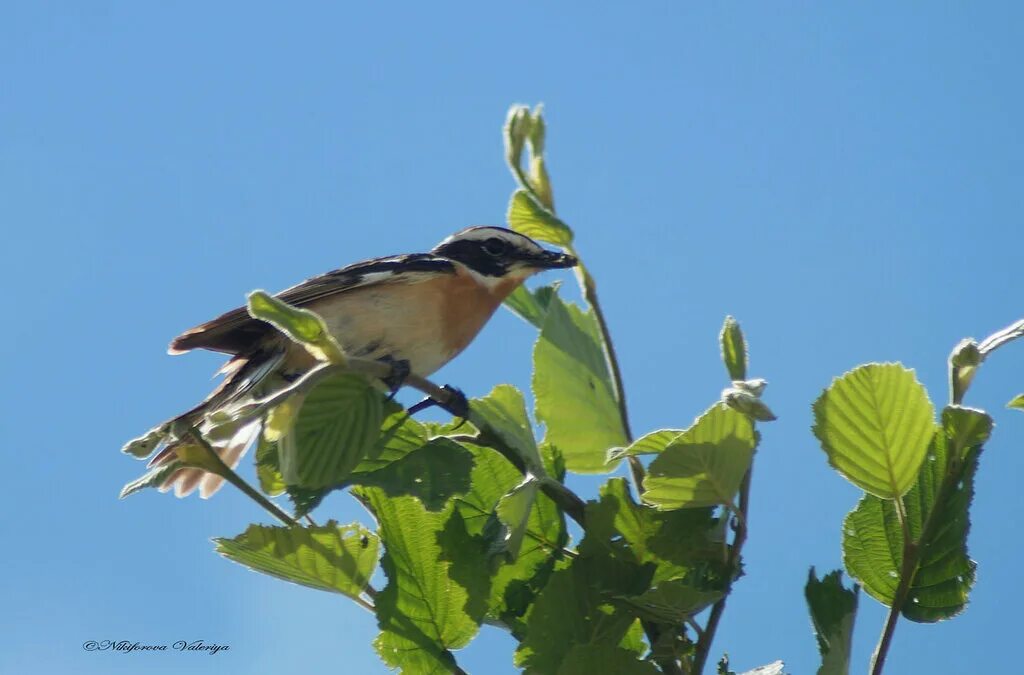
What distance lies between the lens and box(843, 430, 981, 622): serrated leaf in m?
2.42

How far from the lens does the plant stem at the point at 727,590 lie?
247 centimetres

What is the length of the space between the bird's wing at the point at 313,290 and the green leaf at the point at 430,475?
2225mm

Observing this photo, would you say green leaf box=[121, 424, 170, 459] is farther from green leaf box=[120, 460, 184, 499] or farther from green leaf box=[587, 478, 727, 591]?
green leaf box=[587, 478, 727, 591]

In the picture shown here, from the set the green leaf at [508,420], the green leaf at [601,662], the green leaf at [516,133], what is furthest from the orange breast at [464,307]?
the green leaf at [601,662]

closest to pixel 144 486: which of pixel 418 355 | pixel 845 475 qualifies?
pixel 845 475

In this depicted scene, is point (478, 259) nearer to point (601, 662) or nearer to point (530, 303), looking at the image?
point (530, 303)

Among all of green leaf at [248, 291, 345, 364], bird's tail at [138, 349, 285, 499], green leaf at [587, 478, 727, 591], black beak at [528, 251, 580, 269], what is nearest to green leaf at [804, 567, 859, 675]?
green leaf at [587, 478, 727, 591]

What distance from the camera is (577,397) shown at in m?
2.94

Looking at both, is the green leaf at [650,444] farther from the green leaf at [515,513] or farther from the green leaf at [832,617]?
the green leaf at [832,617]

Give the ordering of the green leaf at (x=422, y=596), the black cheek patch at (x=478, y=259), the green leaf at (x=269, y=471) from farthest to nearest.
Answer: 1. the black cheek patch at (x=478, y=259)
2. the green leaf at (x=269, y=471)
3. the green leaf at (x=422, y=596)

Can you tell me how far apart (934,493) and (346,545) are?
133 centimetres

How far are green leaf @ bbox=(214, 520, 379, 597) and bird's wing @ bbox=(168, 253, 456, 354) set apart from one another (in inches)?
90.7

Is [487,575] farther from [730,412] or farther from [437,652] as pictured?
[730,412]

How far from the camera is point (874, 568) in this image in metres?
2.60
